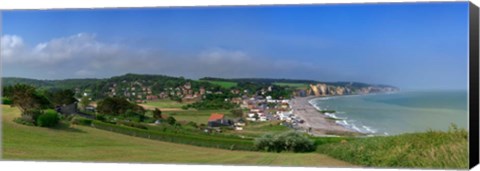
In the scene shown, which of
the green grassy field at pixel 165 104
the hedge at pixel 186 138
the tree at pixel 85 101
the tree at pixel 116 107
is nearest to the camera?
the hedge at pixel 186 138

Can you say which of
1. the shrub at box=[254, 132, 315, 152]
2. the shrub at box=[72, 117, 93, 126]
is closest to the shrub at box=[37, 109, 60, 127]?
the shrub at box=[72, 117, 93, 126]

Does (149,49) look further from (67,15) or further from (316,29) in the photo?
(316,29)

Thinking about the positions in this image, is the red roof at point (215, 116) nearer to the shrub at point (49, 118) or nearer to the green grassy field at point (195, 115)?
the green grassy field at point (195, 115)

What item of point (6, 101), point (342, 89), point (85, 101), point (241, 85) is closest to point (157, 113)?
point (85, 101)

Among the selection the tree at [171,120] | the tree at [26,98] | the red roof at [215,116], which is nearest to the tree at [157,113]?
the tree at [171,120]

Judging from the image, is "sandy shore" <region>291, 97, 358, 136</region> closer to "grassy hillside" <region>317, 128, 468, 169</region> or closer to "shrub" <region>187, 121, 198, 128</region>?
"grassy hillside" <region>317, 128, 468, 169</region>
